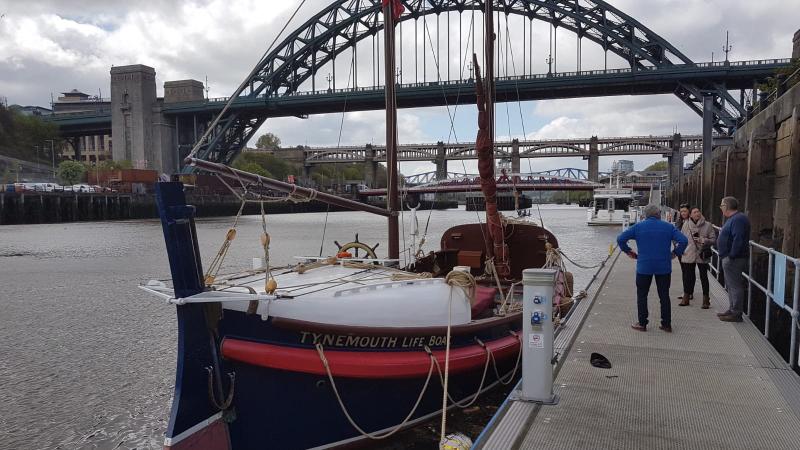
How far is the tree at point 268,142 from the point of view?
15075 cm

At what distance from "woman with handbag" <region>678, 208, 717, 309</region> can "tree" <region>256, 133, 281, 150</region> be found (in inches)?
5723

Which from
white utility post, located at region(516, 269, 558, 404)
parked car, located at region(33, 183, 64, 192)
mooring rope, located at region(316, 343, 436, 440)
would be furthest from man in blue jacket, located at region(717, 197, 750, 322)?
parked car, located at region(33, 183, 64, 192)

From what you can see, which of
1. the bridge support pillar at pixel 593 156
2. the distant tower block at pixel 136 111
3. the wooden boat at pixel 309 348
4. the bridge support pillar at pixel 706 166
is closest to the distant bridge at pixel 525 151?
the bridge support pillar at pixel 593 156

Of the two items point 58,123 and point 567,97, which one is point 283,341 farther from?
point 58,123

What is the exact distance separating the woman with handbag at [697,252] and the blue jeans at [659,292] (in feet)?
6.01

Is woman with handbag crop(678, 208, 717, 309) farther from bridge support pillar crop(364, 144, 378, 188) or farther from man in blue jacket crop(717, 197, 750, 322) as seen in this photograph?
bridge support pillar crop(364, 144, 378, 188)

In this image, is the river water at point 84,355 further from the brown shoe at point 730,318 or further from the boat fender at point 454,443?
the brown shoe at point 730,318

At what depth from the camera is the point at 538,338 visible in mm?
5465

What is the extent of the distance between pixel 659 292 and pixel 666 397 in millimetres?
2693

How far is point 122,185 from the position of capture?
3223 inches

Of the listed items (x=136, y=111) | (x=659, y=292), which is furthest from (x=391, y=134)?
(x=136, y=111)

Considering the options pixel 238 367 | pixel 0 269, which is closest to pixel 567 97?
pixel 0 269

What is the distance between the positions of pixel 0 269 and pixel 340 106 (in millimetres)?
59928

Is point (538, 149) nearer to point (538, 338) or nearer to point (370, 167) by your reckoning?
point (370, 167)
